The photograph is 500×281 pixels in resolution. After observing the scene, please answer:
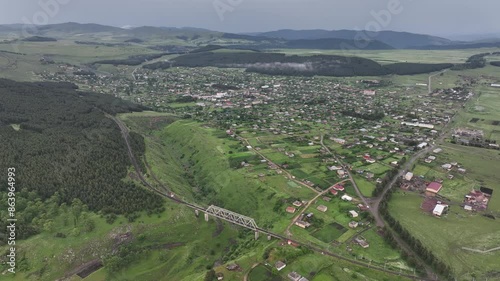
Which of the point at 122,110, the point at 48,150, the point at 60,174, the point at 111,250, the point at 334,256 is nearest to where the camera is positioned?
the point at 334,256

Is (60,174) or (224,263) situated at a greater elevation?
(60,174)

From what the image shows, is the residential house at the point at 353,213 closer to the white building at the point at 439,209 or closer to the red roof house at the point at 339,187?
the red roof house at the point at 339,187

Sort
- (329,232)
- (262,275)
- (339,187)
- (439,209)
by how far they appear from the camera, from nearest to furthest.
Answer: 1. (262,275)
2. (329,232)
3. (439,209)
4. (339,187)

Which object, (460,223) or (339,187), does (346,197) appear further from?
(460,223)

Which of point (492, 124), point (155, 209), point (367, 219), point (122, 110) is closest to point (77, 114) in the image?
point (122, 110)

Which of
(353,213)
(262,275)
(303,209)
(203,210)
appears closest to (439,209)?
(353,213)

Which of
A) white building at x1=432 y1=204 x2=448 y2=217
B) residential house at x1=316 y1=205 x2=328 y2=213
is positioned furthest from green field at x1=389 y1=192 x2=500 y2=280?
residential house at x1=316 y1=205 x2=328 y2=213

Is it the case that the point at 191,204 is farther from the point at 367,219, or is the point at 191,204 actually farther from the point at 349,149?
the point at 349,149

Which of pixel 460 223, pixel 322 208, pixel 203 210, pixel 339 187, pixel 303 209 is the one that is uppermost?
pixel 339 187
